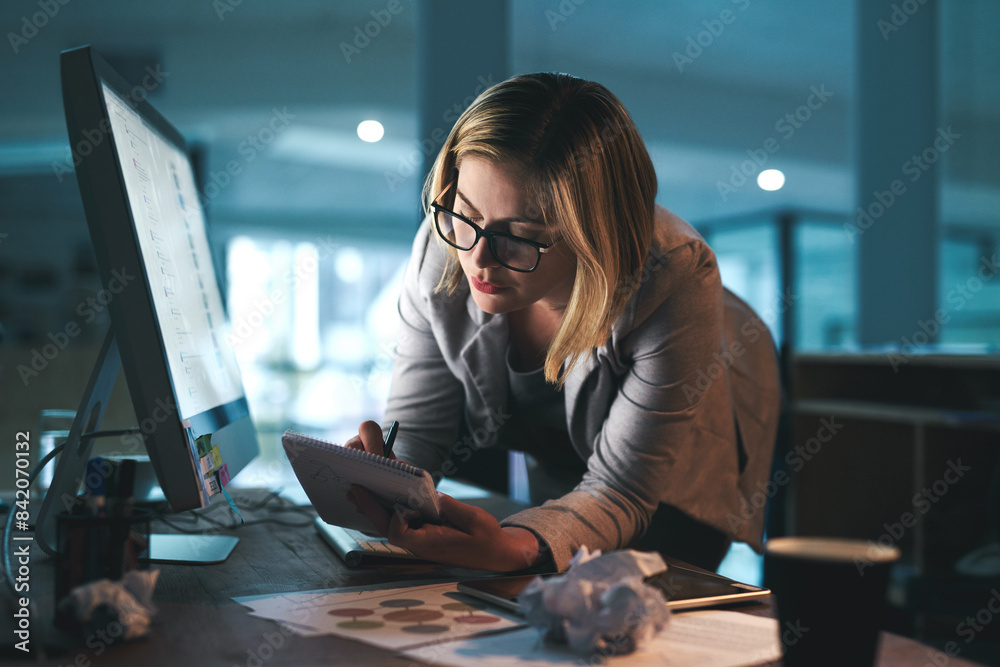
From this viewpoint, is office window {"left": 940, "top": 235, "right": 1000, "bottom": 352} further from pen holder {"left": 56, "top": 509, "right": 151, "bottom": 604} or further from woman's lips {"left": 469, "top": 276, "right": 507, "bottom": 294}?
pen holder {"left": 56, "top": 509, "right": 151, "bottom": 604}

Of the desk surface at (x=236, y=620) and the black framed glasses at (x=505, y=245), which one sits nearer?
the desk surface at (x=236, y=620)

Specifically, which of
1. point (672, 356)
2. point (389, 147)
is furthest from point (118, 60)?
point (672, 356)

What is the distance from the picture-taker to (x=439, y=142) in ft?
9.19

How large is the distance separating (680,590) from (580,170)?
0.50 m

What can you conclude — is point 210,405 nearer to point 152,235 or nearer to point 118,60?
point 152,235

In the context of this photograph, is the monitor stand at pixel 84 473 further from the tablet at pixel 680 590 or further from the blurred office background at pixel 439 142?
the blurred office background at pixel 439 142

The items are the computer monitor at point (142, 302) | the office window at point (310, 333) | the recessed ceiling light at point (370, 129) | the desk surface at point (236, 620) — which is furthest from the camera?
the office window at point (310, 333)

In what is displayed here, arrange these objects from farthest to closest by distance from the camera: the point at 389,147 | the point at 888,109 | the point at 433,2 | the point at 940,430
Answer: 1. the point at 389,147
2. the point at 888,109
3. the point at 433,2
4. the point at 940,430

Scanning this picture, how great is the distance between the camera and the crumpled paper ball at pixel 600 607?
0.55 m

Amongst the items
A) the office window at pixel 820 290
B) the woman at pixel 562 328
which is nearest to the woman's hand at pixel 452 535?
the woman at pixel 562 328

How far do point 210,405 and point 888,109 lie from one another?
376 cm

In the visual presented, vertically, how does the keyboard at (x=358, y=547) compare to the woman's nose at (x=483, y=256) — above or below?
below

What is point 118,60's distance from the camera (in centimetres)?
439

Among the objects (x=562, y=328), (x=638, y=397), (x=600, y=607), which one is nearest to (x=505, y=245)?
(x=562, y=328)
